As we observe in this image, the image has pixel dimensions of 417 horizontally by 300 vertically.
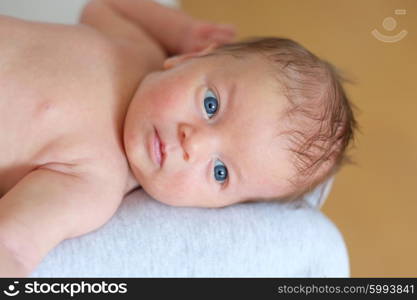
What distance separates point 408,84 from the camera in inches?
55.9

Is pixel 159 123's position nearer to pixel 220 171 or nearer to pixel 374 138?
pixel 220 171

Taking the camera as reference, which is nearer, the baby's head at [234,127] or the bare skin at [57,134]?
the bare skin at [57,134]

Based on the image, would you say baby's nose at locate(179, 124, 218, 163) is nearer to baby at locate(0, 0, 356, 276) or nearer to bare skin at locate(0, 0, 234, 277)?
baby at locate(0, 0, 356, 276)

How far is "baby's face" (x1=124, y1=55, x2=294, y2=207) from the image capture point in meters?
0.91

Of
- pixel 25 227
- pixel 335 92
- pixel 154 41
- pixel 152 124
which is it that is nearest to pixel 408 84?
pixel 335 92

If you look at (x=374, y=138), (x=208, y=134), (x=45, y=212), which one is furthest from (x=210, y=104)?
(x=374, y=138)

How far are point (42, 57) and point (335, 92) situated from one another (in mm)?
521

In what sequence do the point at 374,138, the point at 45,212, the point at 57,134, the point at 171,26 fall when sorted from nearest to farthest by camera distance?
the point at 45,212 < the point at 57,134 < the point at 171,26 < the point at 374,138

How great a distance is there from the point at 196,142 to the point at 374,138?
0.79 m

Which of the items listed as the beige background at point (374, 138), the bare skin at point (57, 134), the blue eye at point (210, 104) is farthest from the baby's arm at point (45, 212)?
the beige background at point (374, 138)

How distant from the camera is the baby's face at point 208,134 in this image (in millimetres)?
910

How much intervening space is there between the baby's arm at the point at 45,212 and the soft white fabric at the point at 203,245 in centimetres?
3

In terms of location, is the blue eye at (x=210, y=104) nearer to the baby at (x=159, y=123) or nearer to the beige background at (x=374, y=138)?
the baby at (x=159, y=123)

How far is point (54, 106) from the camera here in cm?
88
